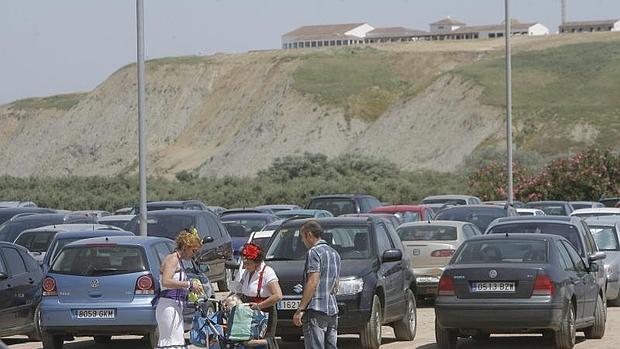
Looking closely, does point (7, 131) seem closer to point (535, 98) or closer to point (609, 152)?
point (535, 98)

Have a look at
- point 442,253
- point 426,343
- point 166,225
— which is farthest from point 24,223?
point 426,343

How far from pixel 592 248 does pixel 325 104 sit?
106 metres

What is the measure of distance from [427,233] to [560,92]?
8963 cm

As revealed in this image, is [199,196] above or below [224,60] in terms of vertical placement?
below

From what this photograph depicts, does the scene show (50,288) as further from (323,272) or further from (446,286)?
(323,272)

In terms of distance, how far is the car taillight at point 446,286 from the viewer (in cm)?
1628

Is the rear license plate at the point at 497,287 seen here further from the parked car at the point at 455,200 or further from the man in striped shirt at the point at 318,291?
the parked car at the point at 455,200

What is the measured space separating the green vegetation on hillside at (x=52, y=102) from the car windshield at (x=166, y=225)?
129m

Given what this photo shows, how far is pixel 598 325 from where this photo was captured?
1823 centimetres

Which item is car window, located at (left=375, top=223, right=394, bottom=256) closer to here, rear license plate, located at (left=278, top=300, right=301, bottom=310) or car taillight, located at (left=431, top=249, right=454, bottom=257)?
rear license plate, located at (left=278, top=300, right=301, bottom=310)

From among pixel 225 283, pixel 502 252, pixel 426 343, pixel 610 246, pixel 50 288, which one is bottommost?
pixel 225 283

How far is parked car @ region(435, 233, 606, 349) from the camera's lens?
1598 centimetres

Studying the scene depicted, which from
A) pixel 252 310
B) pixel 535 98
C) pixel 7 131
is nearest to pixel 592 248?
pixel 252 310

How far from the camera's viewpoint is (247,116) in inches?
5241
